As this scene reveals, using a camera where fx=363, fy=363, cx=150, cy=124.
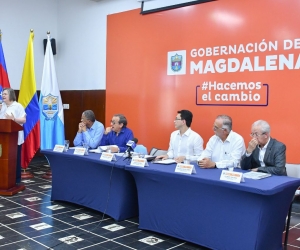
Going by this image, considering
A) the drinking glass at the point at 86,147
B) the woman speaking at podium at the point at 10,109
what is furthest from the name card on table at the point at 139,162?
the woman speaking at podium at the point at 10,109

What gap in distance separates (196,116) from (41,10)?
14.1ft

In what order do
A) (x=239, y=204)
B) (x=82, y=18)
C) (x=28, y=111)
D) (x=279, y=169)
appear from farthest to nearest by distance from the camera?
(x=82, y=18) < (x=28, y=111) < (x=279, y=169) < (x=239, y=204)

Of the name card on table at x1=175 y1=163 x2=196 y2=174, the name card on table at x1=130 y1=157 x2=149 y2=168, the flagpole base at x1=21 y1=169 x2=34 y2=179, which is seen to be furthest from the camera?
the flagpole base at x1=21 y1=169 x2=34 y2=179

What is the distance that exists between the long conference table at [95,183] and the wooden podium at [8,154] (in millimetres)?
665

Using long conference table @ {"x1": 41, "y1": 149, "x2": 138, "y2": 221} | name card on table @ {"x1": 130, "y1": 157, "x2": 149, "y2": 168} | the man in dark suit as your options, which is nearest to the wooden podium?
long conference table @ {"x1": 41, "y1": 149, "x2": 138, "y2": 221}

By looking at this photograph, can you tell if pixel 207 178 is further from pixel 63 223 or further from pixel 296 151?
pixel 296 151

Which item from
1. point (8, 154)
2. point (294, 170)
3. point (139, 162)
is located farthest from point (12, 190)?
point (294, 170)

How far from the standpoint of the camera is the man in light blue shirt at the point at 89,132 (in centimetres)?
447

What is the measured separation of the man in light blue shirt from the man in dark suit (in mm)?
1926

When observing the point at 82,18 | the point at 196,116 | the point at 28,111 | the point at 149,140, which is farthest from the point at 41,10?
the point at 196,116

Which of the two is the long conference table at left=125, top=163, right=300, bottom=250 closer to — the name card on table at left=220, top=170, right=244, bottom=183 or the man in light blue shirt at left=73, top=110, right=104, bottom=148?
the name card on table at left=220, top=170, right=244, bottom=183

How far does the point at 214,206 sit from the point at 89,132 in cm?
224

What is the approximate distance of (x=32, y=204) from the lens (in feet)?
13.6

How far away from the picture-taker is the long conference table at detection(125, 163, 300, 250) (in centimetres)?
249
